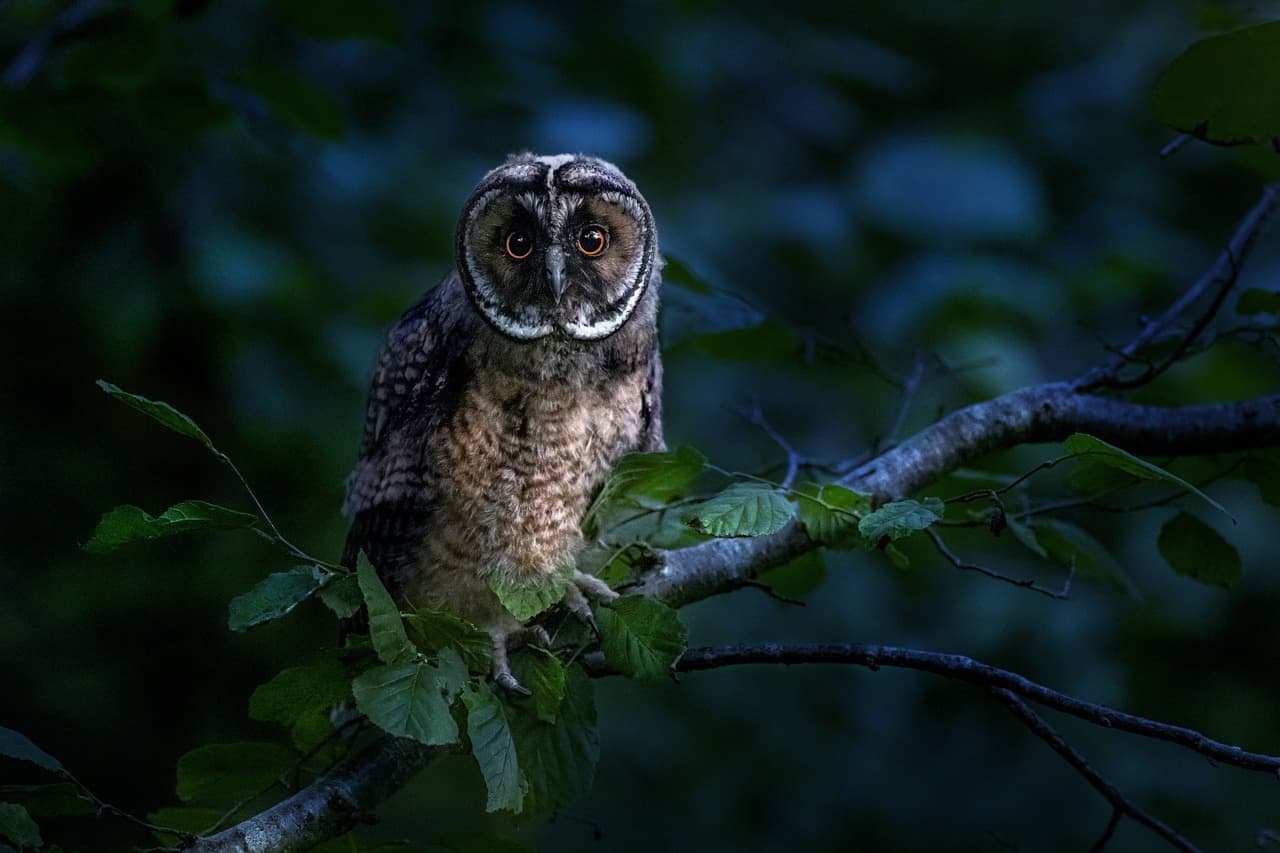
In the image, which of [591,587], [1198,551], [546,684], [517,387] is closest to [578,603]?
[591,587]

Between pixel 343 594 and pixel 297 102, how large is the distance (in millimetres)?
1481

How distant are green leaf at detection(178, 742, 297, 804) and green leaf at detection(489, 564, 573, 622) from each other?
1.27ft

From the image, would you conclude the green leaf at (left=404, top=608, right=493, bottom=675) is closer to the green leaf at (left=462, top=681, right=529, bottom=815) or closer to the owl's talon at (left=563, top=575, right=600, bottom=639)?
the green leaf at (left=462, top=681, right=529, bottom=815)

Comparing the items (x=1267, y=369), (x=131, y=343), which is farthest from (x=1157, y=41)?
(x=131, y=343)

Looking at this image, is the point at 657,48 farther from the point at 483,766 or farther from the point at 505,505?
the point at 483,766

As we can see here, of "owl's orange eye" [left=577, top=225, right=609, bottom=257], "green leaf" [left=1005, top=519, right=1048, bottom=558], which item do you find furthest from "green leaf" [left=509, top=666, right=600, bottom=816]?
"owl's orange eye" [left=577, top=225, right=609, bottom=257]

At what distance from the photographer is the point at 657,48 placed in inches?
168

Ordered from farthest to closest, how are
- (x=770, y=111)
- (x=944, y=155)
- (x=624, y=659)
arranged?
(x=770, y=111) < (x=944, y=155) < (x=624, y=659)

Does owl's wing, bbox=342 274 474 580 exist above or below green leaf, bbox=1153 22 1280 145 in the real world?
below

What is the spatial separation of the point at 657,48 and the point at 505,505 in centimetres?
267

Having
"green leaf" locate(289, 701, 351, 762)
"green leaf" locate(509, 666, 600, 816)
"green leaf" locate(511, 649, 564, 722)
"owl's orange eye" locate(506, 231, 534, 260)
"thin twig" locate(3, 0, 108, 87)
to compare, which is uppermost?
"thin twig" locate(3, 0, 108, 87)

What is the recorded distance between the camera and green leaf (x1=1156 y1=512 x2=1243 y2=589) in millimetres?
1927

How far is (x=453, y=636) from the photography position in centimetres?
155

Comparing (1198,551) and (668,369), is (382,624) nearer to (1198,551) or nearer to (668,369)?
(1198,551)
